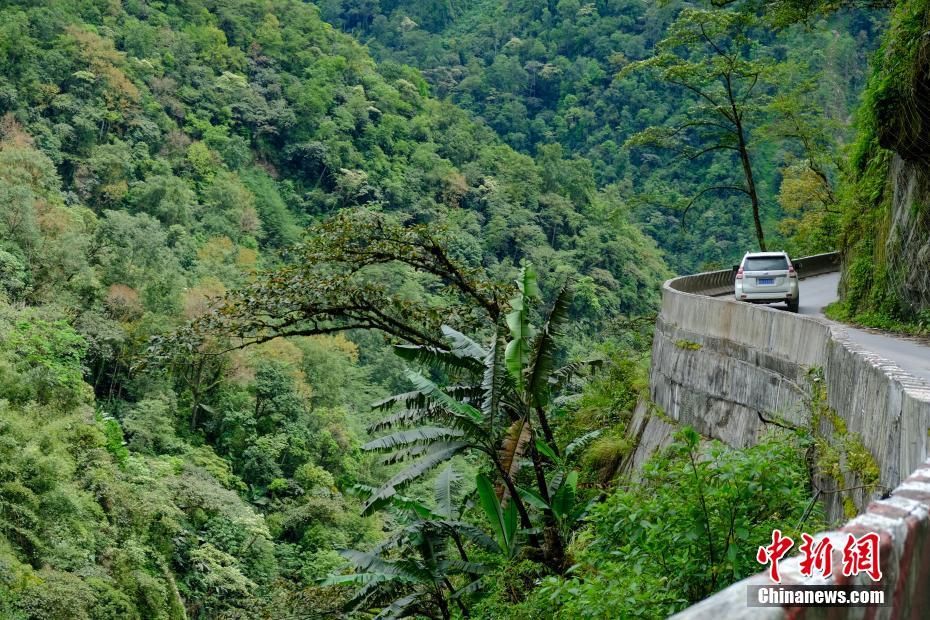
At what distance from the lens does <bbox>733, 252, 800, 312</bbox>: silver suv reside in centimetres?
2020

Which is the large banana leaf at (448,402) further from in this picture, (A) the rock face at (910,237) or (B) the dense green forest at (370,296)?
(A) the rock face at (910,237)

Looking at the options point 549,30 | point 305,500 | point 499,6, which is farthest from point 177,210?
point 499,6

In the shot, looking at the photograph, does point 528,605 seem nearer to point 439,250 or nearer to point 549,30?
point 439,250

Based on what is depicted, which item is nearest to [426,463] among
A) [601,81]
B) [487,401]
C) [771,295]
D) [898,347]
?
[487,401]

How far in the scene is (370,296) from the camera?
1672 centimetres

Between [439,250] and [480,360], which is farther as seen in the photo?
[439,250]

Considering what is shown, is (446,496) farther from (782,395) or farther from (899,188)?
(899,188)

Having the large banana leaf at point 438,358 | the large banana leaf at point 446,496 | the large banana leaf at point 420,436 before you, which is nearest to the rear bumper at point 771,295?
the large banana leaf at point 446,496

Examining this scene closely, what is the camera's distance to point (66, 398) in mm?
36312

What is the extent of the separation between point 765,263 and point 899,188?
4.51 meters

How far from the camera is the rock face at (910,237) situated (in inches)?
580

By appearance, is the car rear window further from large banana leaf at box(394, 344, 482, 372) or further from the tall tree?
large banana leaf at box(394, 344, 482, 372)

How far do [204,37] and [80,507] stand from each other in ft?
209

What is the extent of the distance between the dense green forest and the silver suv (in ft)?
11.2
